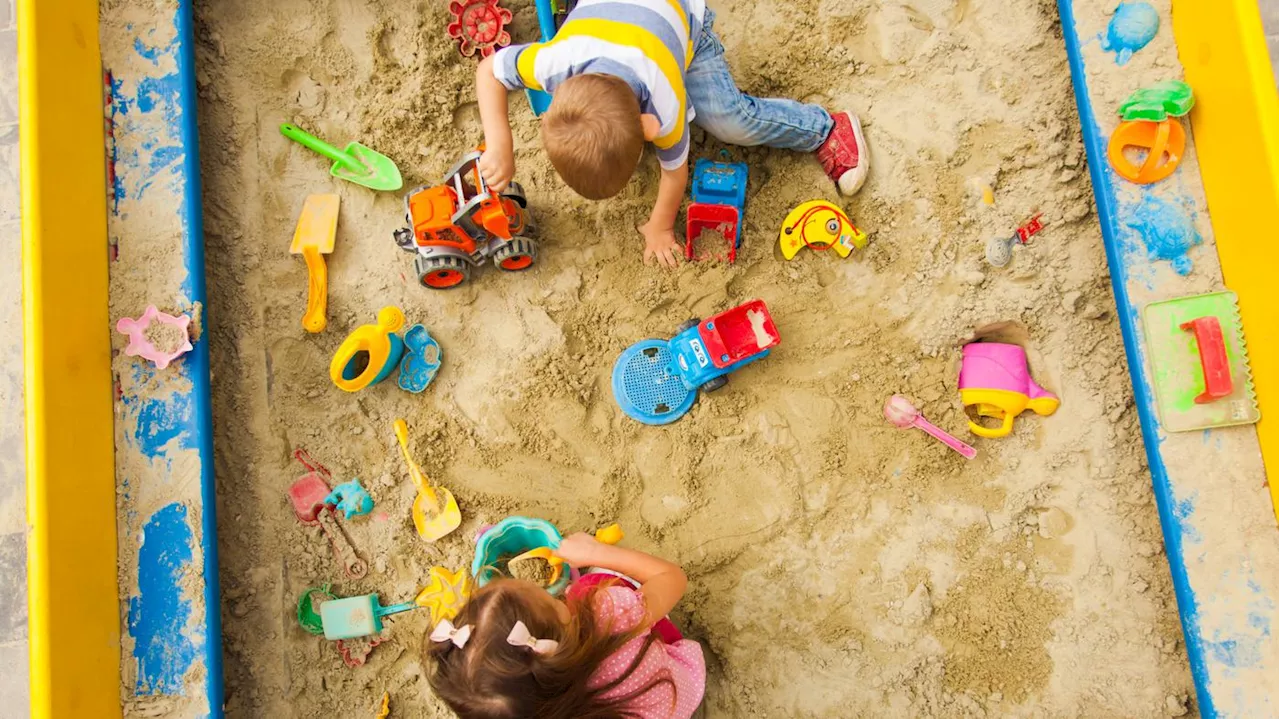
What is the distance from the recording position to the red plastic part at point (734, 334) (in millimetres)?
1613

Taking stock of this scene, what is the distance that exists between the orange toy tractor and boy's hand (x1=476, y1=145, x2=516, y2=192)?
0.8 inches

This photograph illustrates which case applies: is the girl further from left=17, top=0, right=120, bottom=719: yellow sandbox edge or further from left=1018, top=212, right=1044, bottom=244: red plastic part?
→ left=1018, top=212, right=1044, bottom=244: red plastic part

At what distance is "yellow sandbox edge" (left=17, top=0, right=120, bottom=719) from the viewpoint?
1.48 meters

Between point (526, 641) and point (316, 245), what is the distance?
3.32ft

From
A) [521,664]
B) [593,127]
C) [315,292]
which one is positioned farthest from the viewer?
[315,292]

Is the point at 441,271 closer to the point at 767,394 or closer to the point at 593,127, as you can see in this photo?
the point at 593,127

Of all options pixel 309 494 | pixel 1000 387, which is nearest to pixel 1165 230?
pixel 1000 387

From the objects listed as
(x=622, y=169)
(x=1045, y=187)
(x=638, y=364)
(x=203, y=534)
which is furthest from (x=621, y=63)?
(x=203, y=534)

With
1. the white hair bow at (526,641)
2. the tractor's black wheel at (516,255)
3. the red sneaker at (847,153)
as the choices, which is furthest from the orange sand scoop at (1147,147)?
the white hair bow at (526,641)

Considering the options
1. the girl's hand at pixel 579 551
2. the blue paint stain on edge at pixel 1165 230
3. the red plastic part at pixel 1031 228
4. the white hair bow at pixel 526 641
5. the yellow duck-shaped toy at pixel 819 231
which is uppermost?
the yellow duck-shaped toy at pixel 819 231

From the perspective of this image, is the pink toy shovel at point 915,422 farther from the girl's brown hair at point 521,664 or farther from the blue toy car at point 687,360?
the girl's brown hair at point 521,664

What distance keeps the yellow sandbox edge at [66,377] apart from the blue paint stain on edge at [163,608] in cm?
4

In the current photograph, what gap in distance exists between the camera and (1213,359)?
4.91 feet

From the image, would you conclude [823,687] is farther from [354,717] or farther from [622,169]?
[622,169]
